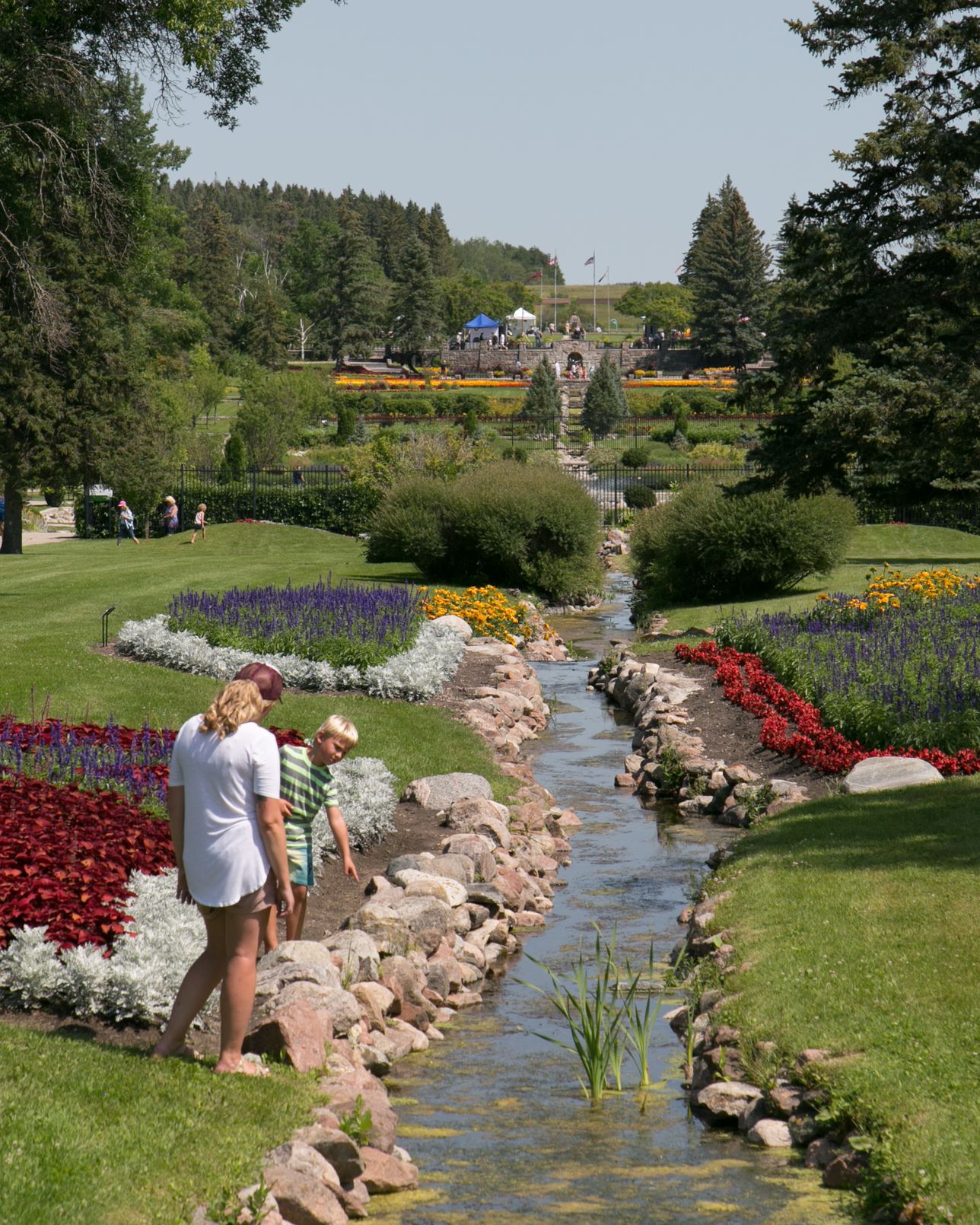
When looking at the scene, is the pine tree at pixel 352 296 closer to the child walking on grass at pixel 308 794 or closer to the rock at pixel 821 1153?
the child walking on grass at pixel 308 794

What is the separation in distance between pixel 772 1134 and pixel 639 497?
133 ft

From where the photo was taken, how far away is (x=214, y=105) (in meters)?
19.1

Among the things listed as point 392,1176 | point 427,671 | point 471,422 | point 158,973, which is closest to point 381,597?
point 427,671

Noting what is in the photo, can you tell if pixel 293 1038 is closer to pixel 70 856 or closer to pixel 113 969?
pixel 113 969

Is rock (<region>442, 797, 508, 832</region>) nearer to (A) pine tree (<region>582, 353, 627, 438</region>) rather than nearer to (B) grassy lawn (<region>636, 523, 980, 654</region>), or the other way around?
(B) grassy lawn (<region>636, 523, 980, 654</region>)

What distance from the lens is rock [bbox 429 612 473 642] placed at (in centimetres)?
1961

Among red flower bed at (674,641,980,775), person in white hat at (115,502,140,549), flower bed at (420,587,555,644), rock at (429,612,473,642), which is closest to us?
red flower bed at (674,641,980,775)

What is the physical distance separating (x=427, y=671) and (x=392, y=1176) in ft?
33.7

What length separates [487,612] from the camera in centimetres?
2189

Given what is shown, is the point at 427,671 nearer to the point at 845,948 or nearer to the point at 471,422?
the point at 845,948

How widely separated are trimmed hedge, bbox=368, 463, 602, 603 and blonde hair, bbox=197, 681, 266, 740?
814 inches

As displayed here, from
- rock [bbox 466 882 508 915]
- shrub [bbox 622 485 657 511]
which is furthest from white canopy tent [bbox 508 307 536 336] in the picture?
rock [bbox 466 882 508 915]

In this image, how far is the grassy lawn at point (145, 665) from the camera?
13.3 metres

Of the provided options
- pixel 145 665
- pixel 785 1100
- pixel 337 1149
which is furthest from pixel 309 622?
pixel 337 1149
